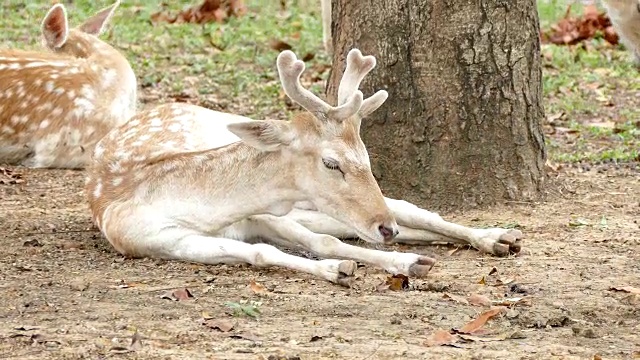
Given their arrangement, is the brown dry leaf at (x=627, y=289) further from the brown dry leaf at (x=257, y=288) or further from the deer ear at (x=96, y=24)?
the deer ear at (x=96, y=24)

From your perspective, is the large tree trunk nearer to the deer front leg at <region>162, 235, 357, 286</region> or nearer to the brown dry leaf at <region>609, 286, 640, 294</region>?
the deer front leg at <region>162, 235, 357, 286</region>

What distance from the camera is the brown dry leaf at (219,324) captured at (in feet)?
15.8

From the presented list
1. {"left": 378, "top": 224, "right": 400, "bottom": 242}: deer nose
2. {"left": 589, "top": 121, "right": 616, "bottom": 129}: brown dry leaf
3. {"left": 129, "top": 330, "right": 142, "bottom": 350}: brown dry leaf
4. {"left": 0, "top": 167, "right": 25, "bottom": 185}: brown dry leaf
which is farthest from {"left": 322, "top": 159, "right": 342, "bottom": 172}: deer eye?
{"left": 589, "top": 121, "right": 616, "bottom": 129}: brown dry leaf

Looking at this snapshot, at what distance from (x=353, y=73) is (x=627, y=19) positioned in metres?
6.04

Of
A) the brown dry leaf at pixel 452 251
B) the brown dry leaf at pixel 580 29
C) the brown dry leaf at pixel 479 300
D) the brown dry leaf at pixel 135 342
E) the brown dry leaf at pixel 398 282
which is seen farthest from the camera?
the brown dry leaf at pixel 580 29

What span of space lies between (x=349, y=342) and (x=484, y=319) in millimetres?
610

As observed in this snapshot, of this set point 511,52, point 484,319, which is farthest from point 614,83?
point 484,319

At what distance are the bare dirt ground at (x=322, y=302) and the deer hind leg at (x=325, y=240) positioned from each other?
0.09m

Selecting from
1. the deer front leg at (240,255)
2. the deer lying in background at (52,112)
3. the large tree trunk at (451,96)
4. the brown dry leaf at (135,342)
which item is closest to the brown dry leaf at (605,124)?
the large tree trunk at (451,96)

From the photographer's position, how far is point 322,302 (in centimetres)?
525

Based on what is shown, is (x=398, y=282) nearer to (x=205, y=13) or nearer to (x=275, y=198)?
(x=275, y=198)

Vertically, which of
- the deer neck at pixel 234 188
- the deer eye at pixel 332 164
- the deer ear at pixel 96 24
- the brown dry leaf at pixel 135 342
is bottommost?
the brown dry leaf at pixel 135 342

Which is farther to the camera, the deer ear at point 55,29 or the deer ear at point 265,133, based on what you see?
the deer ear at point 55,29

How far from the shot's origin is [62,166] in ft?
28.0
